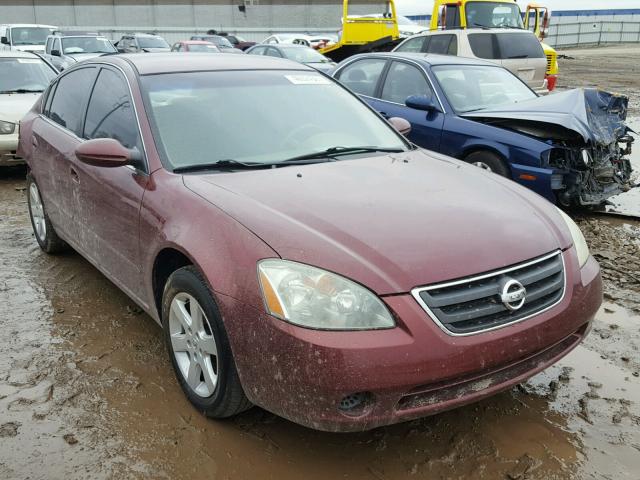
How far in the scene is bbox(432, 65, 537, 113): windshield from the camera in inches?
259

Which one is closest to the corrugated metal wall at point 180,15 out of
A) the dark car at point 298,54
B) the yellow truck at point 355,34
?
the yellow truck at point 355,34

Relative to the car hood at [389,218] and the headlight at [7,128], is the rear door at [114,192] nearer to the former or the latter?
the car hood at [389,218]

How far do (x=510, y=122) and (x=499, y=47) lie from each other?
595 centimetres

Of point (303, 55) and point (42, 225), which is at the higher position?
point (303, 55)

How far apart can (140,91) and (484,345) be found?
2.26 m

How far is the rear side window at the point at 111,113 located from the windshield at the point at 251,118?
0.15m

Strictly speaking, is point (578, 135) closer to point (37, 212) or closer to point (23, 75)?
point (37, 212)

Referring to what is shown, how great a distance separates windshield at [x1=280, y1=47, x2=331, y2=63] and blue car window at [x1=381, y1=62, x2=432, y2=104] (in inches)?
310

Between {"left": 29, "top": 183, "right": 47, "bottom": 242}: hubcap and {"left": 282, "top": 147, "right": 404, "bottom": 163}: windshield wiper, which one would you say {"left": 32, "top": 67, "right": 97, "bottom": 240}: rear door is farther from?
{"left": 282, "top": 147, "right": 404, "bottom": 163}: windshield wiper

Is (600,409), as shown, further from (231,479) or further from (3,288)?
(3,288)

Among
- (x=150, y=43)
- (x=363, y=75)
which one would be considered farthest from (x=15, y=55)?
(x=150, y=43)

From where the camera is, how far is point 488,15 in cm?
1433

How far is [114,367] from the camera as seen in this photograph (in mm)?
3240

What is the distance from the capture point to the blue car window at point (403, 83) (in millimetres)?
6750
